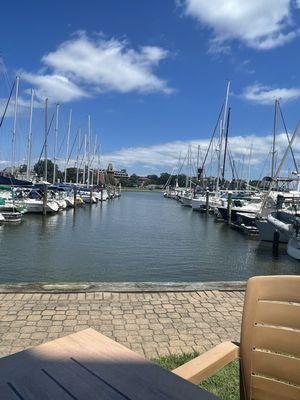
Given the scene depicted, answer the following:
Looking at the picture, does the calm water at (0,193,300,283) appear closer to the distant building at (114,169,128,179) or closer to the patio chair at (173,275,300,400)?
the patio chair at (173,275,300,400)

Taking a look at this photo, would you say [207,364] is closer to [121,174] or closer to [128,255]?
[128,255]

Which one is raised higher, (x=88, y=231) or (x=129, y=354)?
(x=129, y=354)

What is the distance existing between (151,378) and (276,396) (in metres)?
0.92

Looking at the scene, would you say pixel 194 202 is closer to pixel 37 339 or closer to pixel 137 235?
pixel 137 235

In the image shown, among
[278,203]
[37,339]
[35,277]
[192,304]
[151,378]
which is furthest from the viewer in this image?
[278,203]

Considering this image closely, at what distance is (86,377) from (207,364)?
839 mm

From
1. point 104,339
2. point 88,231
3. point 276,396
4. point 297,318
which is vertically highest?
point 297,318

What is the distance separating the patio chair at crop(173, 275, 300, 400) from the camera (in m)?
2.54

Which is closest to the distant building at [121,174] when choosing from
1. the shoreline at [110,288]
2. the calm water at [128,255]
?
the calm water at [128,255]

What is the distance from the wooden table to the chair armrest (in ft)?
1.03

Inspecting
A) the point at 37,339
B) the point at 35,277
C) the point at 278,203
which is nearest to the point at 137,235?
the point at 278,203

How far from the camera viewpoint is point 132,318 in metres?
6.10

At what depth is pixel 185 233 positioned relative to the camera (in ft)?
94.2

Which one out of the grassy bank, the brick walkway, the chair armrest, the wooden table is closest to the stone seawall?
the brick walkway
